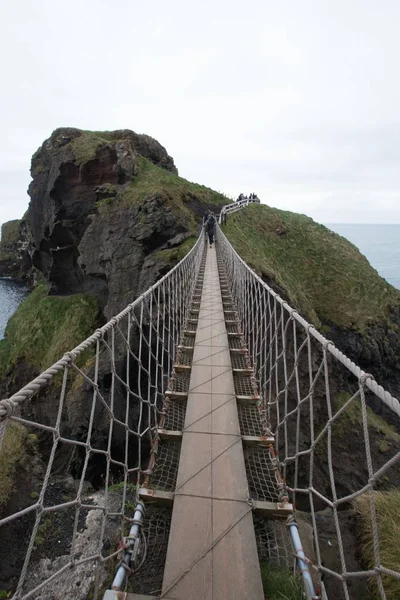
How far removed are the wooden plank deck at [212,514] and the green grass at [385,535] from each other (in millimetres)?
959

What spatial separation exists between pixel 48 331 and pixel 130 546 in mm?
17136

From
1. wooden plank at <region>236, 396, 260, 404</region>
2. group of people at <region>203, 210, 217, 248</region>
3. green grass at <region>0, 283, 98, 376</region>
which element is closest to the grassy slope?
group of people at <region>203, 210, 217, 248</region>

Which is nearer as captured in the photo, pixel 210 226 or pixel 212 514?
pixel 212 514

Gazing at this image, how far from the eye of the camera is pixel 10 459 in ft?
14.6

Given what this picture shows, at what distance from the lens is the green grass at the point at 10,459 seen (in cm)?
402

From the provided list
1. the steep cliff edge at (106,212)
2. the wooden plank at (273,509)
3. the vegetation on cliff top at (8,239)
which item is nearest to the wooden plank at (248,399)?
the wooden plank at (273,509)

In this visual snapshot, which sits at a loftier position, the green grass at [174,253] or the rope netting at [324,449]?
the green grass at [174,253]

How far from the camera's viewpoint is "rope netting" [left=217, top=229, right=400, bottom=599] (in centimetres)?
178

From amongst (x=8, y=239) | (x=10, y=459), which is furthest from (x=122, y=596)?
(x=8, y=239)

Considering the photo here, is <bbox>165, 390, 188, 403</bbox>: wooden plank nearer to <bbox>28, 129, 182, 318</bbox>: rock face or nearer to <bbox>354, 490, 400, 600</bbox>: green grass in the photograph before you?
<bbox>354, 490, 400, 600</bbox>: green grass

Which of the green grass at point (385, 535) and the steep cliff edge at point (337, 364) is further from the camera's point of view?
the steep cliff edge at point (337, 364)

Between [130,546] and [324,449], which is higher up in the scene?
[130,546]

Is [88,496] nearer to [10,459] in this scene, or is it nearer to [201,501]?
[10,459]

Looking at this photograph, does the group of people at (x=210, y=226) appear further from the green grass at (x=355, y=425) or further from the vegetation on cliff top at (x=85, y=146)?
the green grass at (x=355, y=425)
